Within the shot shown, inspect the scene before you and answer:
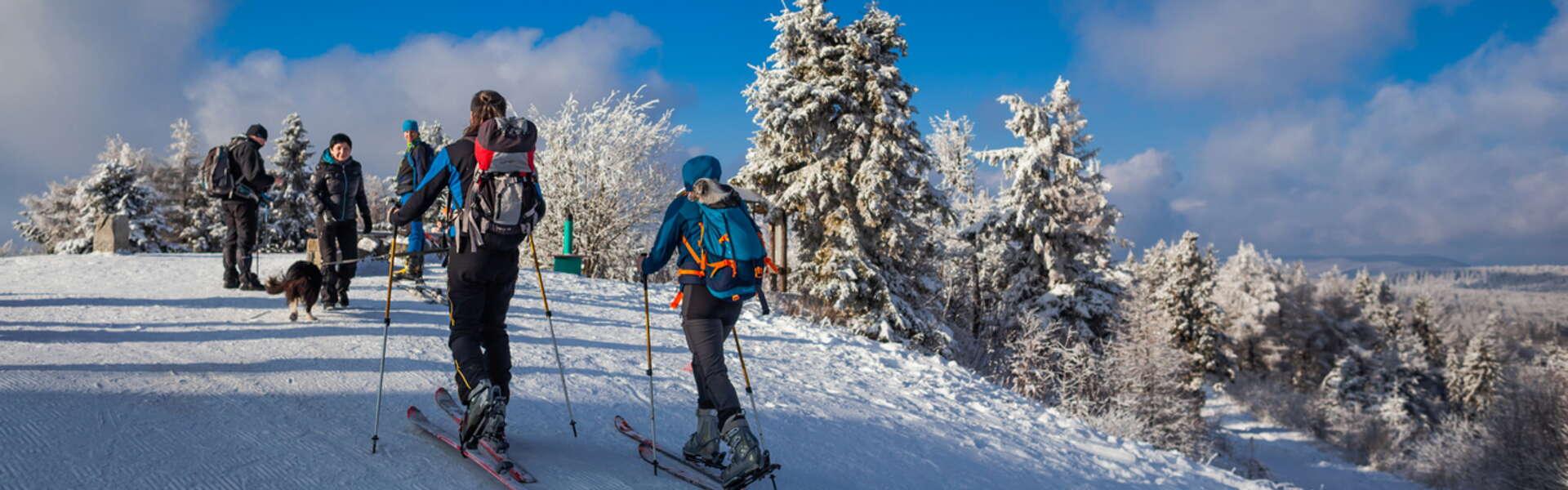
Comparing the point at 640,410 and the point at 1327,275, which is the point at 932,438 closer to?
the point at 640,410

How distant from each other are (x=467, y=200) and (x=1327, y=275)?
271 feet

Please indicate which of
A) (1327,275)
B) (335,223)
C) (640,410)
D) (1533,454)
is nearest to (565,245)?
(335,223)

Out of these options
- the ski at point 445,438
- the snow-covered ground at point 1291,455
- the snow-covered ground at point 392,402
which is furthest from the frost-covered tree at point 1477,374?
the ski at point 445,438

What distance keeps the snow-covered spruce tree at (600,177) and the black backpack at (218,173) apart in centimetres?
1753

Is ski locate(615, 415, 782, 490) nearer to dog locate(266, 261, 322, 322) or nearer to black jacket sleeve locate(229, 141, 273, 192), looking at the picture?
dog locate(266, 261, 322, 322)

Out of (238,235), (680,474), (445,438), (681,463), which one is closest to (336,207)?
(238,235)

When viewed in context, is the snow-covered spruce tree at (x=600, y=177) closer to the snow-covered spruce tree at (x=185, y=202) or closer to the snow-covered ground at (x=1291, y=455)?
the snow-covered spruce tree at (x=185, y=202)

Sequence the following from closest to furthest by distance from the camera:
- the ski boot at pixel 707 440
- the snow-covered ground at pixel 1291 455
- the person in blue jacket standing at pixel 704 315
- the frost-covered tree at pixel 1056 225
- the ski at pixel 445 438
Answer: the ski at pixel 445 438 < the person in blue jacket standing at pixel 704 315 < the ski boot at pixel 707 440 < the frost-covered tree at pixel 1056 225 < the snow-covered ground at pixel 1291 455

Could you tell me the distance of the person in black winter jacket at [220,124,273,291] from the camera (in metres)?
9.02

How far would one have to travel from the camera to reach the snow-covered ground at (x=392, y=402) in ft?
14.3

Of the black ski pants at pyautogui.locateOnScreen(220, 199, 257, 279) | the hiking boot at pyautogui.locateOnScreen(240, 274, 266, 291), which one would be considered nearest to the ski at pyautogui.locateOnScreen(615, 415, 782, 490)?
the black ski pants at pyautogui.locateOnScreen(220, 199, 257, 279)

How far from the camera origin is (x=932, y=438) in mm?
8094

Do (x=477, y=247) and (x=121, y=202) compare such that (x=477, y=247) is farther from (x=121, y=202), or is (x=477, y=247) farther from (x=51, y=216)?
(x=51, y=216)

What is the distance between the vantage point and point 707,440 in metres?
5.02
